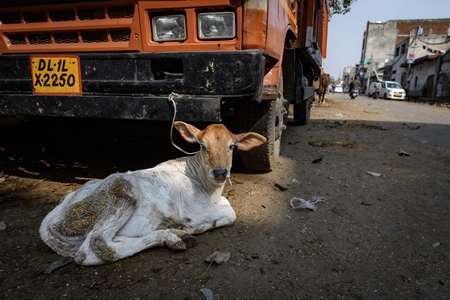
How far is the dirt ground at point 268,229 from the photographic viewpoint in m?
1.96

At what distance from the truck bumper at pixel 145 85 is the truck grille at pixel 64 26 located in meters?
0.23

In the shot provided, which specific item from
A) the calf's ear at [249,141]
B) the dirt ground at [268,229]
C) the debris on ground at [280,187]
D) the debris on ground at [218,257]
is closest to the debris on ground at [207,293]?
the dirt ground at [268,229]

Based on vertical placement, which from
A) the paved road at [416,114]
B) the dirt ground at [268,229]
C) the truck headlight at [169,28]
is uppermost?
the truck headlight at [169,28]

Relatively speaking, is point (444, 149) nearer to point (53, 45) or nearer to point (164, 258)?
point (164, 258)

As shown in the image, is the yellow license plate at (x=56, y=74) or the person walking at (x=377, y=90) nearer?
the yellow license plate at (x=56, y=74)

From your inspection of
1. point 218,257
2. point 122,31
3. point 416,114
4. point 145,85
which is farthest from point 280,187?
point 416,114

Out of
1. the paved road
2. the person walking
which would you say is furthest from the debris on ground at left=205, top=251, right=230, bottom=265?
the person walking

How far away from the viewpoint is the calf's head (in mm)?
2436

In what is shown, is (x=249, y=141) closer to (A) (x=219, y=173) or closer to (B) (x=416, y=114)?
(A) (x=219, y=173)

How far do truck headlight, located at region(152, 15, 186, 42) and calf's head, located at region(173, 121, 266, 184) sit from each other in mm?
723

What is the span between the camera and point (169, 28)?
263cm

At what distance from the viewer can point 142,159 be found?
4.48 meters

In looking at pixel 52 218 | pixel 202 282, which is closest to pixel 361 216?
pixel 202 282

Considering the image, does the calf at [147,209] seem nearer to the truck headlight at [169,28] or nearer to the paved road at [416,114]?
the truck headlight at [169,28]
